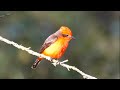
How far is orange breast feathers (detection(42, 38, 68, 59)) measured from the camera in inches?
191

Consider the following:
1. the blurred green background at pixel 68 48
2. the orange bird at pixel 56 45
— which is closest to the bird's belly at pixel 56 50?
the orange bird at pixel 56 45

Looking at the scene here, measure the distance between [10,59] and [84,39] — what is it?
70.5 inches

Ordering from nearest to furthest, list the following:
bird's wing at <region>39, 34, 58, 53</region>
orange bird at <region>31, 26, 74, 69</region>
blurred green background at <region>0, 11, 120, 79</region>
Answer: orange bird at <region>31, 26, 74, 69</region>
bird's wing at <region>39, 34, 58, 53</region>
blurred green background at <region>0, 11, 120, 79</region>

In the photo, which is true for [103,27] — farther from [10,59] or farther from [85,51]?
[10,59]

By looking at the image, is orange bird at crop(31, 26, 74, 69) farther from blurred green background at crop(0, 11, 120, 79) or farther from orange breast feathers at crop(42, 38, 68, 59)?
blurred green background at crop(0, 11, 120, 79)

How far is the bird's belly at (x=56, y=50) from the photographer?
485 centimetres

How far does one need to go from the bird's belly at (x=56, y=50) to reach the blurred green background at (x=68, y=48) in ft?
14.7

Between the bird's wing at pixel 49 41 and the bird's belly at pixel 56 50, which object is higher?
the bird's wing at pixel 49 41

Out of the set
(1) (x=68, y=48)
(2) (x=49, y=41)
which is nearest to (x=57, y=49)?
(2) (x=49, y=41)

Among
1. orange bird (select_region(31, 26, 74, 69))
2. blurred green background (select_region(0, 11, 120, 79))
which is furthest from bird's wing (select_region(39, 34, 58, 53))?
blurred green background (select_region(0, 11, 120, 79))

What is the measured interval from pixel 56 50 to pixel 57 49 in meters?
0.02

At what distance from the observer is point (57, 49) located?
16.4 ft

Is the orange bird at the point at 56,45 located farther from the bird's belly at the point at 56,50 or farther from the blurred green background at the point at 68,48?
the blurred green background at the point at 68,48

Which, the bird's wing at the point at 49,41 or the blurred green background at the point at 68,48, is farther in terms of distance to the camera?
the blurred green background at the point at 68,48
